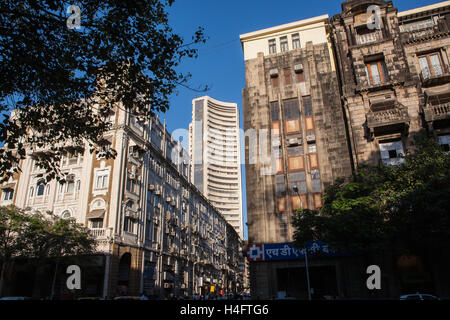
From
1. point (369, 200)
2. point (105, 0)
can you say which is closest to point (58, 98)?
point (105, 0)

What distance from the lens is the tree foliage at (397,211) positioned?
18.1m

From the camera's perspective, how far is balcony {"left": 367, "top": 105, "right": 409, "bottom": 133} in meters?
26.6

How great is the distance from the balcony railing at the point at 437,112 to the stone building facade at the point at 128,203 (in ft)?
91.1

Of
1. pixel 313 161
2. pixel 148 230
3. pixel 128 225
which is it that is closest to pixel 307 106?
pixel 313 161

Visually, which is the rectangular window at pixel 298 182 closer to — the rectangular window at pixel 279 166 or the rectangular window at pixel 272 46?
the rectangular window at pixel 279 166

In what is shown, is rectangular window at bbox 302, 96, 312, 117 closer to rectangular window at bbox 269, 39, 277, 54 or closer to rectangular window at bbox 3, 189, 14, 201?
rectangular window at bbox 269, 39, 277, 54

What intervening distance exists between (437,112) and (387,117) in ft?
12.1

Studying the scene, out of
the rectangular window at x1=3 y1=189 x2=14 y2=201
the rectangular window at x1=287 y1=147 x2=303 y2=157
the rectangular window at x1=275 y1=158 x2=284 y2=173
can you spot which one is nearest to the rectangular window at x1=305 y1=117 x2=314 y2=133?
the rectangular window at x1=287 y1=147 x2=303 y2=157

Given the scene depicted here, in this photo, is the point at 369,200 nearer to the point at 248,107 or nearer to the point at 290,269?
the point at 290,269

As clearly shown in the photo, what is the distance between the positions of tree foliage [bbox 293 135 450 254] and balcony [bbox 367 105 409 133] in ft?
16.4

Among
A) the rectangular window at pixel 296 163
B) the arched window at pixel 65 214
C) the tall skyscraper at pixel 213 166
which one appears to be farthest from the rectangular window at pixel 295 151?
the tall skyscraper at pixel 213 166

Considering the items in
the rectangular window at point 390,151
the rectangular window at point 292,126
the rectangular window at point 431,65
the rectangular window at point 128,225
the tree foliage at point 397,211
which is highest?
the rectangular window at point 431,65

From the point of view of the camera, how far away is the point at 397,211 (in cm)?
2011
